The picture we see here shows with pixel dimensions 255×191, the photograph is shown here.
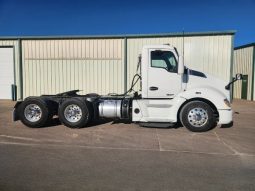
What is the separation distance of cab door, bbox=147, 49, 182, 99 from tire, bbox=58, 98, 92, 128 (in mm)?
2219

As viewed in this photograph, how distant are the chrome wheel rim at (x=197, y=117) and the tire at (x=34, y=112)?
456cm

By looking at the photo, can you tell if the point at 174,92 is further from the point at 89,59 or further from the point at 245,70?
the point at 245,70

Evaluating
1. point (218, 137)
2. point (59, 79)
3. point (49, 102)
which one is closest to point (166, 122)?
point (218, 137)

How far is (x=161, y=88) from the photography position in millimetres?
9500

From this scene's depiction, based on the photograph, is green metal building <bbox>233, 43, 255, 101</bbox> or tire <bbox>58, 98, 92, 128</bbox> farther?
green metal building <bbox>233, 43, 255, 101</bbox>

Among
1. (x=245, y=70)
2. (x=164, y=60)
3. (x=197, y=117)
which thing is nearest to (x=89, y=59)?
(x=164, y=60)

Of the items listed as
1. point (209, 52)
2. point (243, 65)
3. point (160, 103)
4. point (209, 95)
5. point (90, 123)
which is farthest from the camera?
point (243, 65)

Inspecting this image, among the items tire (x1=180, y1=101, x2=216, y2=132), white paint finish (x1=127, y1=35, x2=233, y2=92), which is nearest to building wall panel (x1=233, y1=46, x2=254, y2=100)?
white paint finish (x1=127, y1=35, x2=233, y2=92)

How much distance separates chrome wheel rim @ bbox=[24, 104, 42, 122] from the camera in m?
10.0

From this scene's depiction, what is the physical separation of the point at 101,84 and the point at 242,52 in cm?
1118

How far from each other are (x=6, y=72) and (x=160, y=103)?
514 inches

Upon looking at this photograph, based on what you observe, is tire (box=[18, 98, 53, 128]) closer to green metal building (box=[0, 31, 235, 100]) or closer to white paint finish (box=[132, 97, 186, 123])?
white paint finish (box=[132, 97, 186, 123])

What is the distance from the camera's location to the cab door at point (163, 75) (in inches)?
371

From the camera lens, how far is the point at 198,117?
915 centimetres
